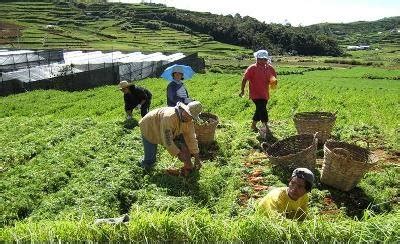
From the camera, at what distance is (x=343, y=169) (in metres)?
7.80

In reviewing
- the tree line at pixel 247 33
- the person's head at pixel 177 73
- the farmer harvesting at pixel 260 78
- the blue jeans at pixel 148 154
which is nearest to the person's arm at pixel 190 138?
the blue jeans at pixel 148 154

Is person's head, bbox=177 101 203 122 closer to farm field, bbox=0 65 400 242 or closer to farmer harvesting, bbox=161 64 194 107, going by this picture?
farm field, bbox=0 65 400 242

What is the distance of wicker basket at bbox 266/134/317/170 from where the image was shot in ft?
27.9

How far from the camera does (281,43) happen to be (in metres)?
107

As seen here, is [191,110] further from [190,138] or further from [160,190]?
[160,190]

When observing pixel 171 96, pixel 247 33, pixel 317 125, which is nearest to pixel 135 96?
pixel 171 96

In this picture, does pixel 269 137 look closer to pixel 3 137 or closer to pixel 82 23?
pixel 3 137

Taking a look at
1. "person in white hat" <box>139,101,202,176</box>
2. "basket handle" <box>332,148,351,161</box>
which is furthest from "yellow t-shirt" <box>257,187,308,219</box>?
"basket handle" <box>332,148,351,161</box>

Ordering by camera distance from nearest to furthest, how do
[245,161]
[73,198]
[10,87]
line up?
[73,198] → [245,161] → [10,87]

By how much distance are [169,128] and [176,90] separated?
99.9 inches

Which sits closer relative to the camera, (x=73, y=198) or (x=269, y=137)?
(x=73, y=198)

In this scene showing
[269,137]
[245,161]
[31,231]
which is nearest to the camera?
[31,231]

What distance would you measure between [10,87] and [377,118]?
20.6 meters

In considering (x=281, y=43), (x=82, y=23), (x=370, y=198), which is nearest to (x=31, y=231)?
(x=370, y=198)
